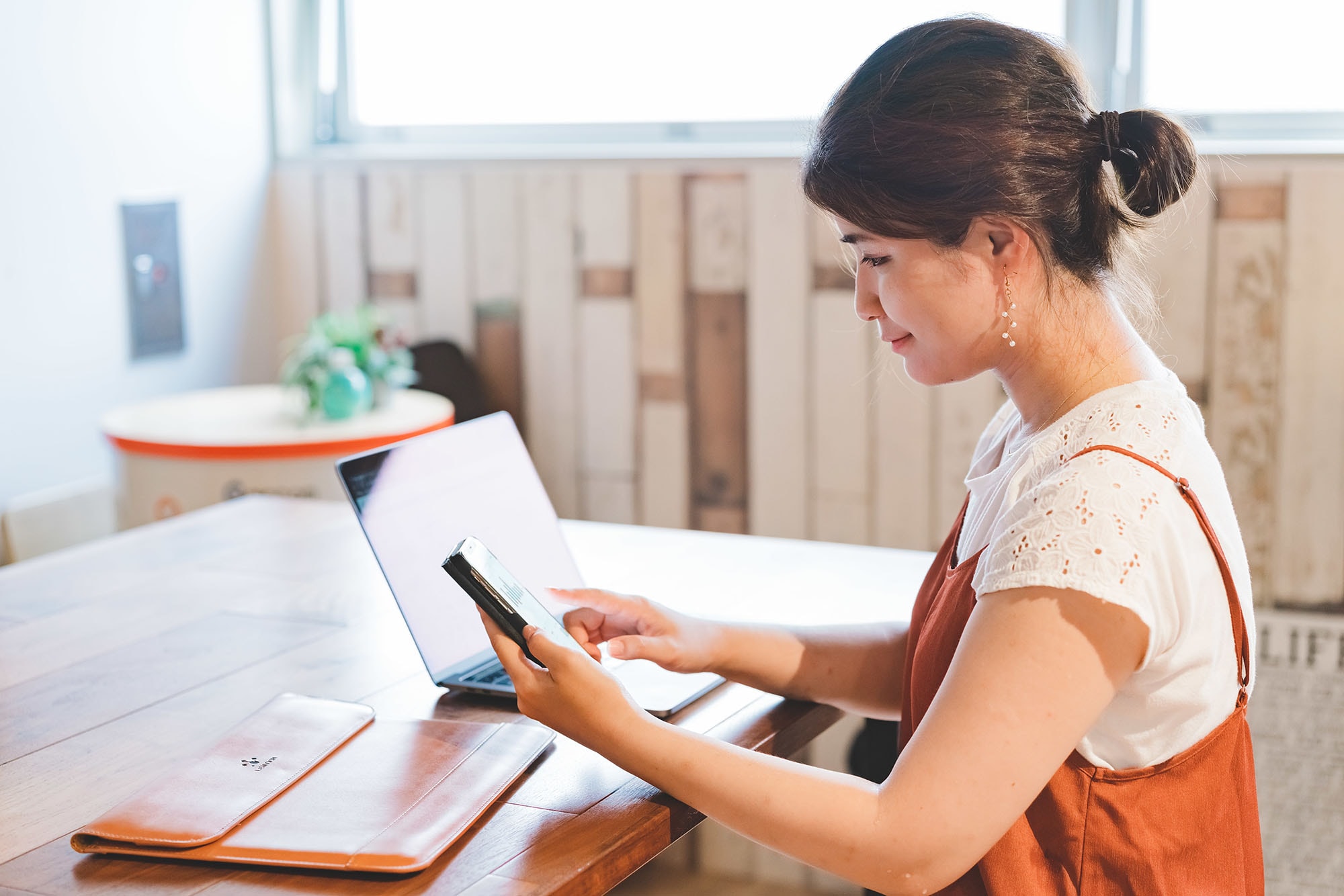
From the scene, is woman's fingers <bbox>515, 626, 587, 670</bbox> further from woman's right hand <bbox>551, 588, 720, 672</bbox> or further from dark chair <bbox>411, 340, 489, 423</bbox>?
dark chair <bbox>411, 340, 489, 423</bbox>

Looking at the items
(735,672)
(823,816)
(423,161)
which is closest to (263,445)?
(423,161)

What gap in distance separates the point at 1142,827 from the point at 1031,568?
236mm

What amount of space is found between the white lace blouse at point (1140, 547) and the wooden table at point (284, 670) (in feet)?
1.02

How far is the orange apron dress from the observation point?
1003mm

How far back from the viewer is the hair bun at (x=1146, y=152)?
1077 mm

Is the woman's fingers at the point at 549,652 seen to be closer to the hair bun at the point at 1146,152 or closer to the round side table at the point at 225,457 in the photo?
the hair bun at the point at 1146,152

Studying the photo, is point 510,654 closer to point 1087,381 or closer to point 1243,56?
point 1087,381

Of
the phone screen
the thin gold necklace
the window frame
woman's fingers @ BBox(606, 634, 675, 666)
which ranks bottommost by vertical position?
Result: woman's fingers @ BBox(606, 634, 675, 666)

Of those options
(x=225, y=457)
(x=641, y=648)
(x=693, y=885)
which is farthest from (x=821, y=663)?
(x=225, y=457)

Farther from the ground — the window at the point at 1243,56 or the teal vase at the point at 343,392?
the window at the point at 1243,56

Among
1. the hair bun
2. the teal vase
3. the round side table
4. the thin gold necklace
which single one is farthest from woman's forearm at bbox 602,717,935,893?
the teal vase

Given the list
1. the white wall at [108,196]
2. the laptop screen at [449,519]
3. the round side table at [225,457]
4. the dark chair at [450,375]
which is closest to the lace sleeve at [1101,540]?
the laptop screen at [449,519]

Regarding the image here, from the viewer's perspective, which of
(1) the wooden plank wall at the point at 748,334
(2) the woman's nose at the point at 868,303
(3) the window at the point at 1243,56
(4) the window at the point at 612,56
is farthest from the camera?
(4) the window at the point at 612,56

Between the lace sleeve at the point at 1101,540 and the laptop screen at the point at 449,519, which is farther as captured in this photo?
the laptop screen at the point at 449,519
